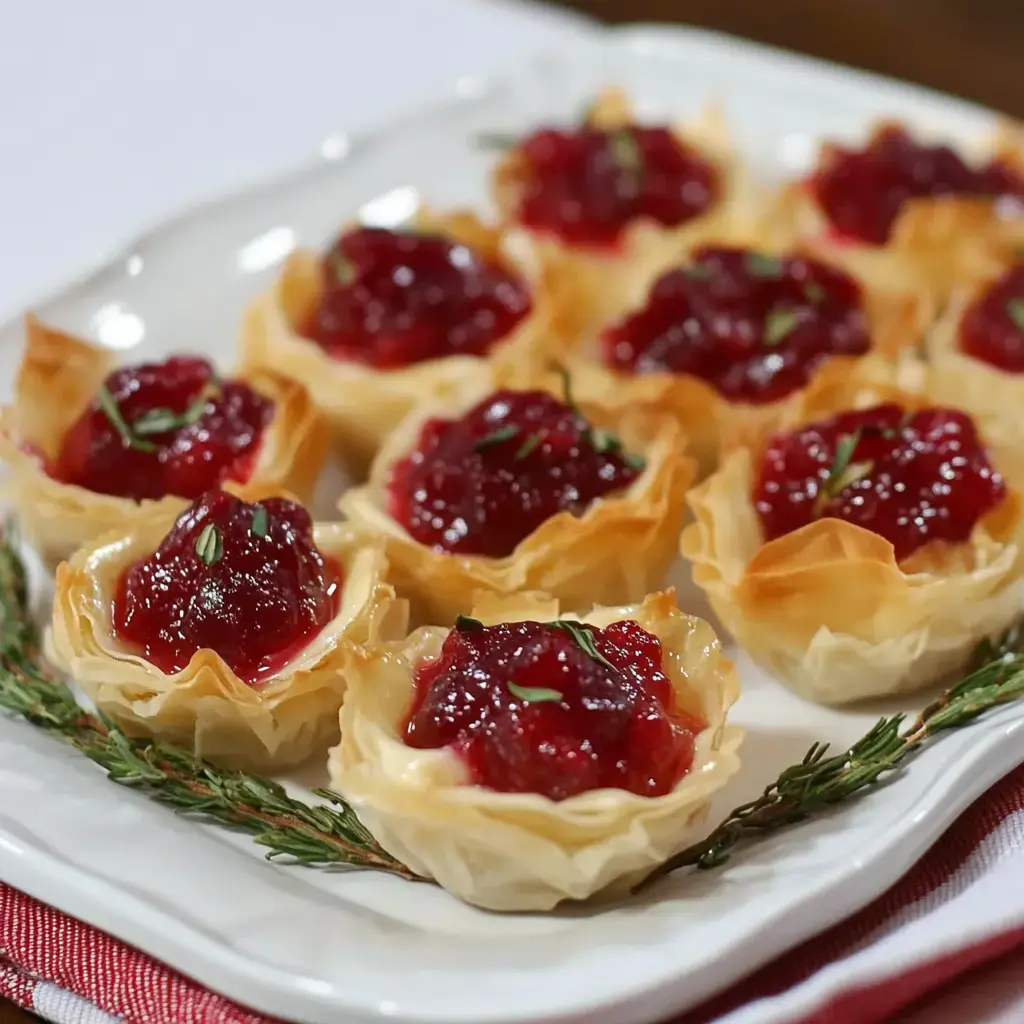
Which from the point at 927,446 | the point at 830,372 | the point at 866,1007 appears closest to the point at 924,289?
the point at 830,372

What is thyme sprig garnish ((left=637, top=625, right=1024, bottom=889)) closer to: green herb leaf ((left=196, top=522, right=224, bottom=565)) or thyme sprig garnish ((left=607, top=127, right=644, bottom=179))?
green herb leaf ((left=196, top=522, right=224, bottom=565))

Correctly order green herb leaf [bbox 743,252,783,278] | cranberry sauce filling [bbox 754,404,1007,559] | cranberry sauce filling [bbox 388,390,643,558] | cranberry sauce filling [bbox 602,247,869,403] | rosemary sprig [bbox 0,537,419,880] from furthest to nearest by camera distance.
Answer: green herb leaf [bbox 743,252,783,278]
cranberry sauce filling [bbox 602,247,869,403]
cranberry sauce filling [bbox 388,390,643,558]
cranberry sauce filling [bbox 754,404,1007,559]
rosemary sprig [bbox 0,537,419,880]

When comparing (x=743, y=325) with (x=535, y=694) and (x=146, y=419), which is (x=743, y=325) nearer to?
(x=146, y=419)

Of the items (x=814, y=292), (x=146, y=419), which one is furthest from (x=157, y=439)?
(x=814, y=292)

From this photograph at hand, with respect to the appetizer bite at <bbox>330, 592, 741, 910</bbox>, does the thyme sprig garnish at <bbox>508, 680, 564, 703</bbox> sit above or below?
above

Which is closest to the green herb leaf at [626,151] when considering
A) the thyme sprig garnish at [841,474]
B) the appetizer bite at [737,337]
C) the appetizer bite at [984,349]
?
the appetizer bite at [737,337]

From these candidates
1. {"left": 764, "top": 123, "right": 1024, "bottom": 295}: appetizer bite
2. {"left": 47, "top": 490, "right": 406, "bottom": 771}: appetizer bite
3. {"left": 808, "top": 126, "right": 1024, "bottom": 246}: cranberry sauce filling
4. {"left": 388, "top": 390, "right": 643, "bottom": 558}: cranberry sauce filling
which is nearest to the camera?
{"left": 47, "top": 490, "right": 406, "bottom": 771}: appetizer bite

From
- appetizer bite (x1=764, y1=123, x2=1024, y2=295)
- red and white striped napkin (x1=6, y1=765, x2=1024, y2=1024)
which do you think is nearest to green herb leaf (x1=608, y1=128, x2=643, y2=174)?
appetizer bite (x1=764, y1=123, x2=1024, y2=295)
